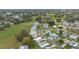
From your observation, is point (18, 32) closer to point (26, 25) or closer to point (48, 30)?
point (26, 25)

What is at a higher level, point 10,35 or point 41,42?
point 10,35

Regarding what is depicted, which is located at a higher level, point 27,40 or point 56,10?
point 56,10
